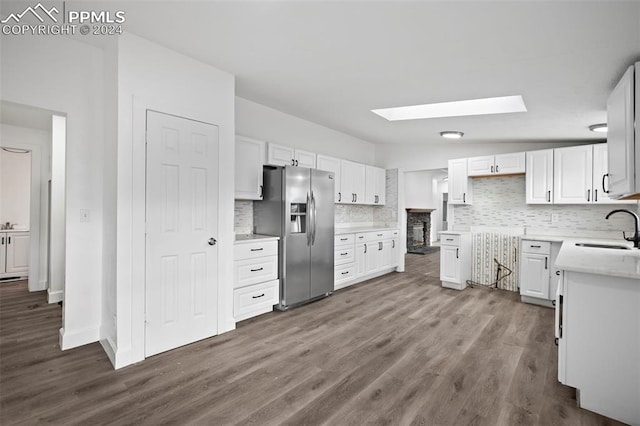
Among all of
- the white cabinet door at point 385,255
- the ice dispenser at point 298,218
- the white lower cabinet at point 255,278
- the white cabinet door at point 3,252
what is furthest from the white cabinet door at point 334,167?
the white cabinet door at point 3,252

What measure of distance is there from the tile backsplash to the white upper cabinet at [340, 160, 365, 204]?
1.76 m

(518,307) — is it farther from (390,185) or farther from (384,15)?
(384,15)

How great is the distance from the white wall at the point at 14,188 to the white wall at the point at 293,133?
454cm

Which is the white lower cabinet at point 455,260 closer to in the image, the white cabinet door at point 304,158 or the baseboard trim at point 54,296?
the white cabinet door at point 304,158

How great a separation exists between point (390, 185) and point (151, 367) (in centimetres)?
510

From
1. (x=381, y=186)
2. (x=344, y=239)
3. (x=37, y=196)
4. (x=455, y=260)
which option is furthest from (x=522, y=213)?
(x=37, y=196)

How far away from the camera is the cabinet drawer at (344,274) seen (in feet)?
15.5

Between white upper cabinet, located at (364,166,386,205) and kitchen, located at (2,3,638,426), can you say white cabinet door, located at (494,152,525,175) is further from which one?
white upper cabinet, located at (364,166,386,205)

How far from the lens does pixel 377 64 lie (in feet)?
9.27

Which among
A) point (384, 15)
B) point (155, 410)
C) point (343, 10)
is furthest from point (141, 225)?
point (384, 15)

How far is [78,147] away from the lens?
2867mm

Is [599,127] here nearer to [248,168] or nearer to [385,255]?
[385,255]

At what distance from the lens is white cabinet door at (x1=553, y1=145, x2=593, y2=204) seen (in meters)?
4.20

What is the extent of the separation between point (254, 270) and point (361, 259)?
219 centimetres
